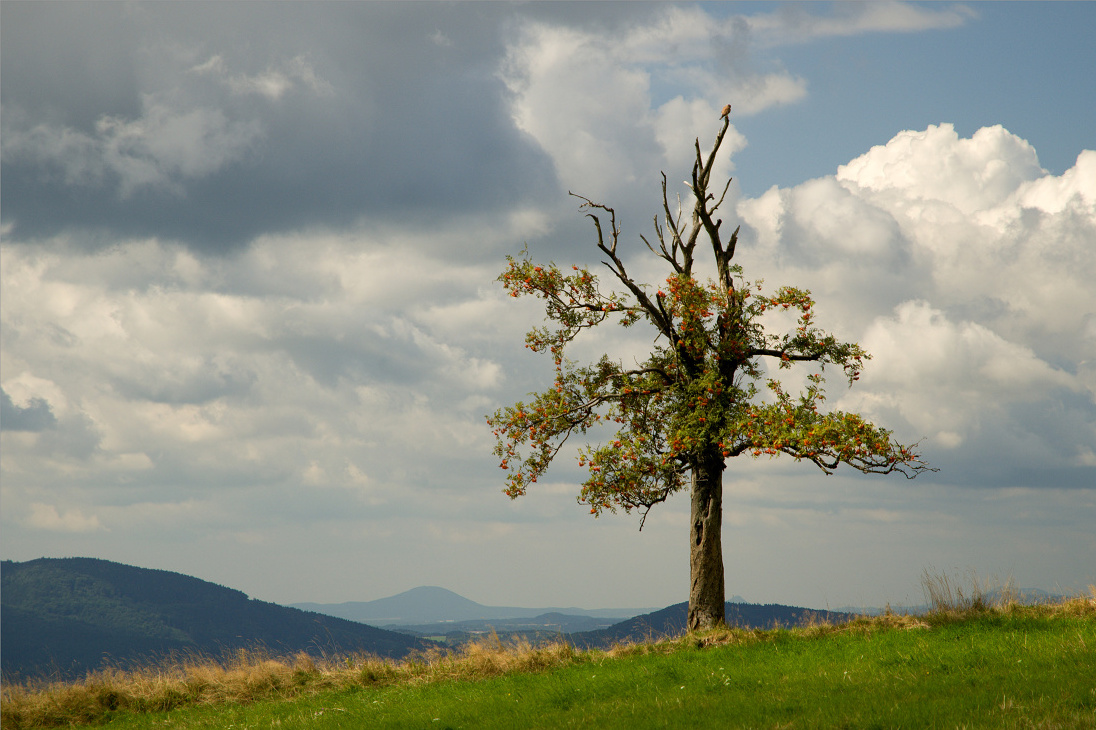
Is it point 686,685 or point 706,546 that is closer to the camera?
point 686,685

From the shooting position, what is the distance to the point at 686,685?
1543 cm

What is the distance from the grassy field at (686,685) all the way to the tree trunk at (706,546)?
1798 mm

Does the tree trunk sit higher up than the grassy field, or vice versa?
the tree trunk

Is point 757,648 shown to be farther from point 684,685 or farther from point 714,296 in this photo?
point 714,296

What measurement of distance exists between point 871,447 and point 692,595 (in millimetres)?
6586

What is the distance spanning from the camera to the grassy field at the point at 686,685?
1195cm

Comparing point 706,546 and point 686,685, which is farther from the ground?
point 706,546

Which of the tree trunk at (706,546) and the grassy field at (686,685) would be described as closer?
the grassy field at (686,685)

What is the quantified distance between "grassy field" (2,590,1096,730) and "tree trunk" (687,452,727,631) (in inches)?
70.8

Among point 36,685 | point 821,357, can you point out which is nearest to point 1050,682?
point 821,357

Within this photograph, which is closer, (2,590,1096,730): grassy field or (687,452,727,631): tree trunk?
(2,590,1096,730): grassy field

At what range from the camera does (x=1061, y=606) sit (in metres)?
21.3

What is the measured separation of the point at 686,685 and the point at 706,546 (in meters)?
7.77

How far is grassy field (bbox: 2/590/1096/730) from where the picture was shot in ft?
39.2
